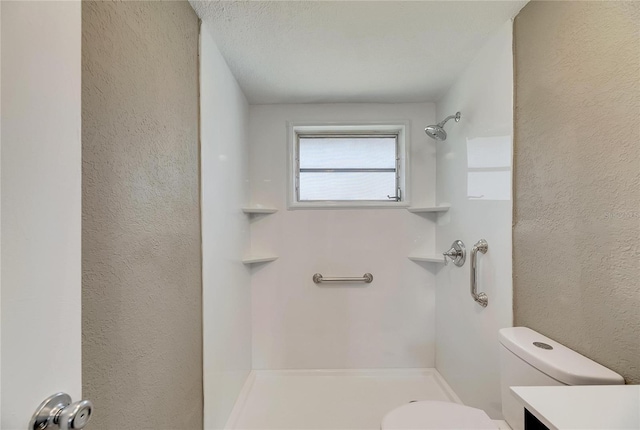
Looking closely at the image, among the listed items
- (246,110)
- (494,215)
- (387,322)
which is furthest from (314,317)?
(246,110)

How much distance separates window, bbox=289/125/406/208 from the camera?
232 cm

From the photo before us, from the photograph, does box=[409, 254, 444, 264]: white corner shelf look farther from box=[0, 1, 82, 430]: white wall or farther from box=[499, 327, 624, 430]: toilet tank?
box=[0, 1, 82, 430]: white wall

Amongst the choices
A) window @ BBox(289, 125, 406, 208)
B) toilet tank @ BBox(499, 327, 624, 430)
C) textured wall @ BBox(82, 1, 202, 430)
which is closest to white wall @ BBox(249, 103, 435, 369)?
window @ BBox(289, 125, 406, 208)

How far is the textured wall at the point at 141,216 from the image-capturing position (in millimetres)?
688

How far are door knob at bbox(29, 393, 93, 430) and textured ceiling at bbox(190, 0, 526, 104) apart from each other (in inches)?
53.9

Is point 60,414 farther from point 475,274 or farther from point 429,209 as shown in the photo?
point 429,209

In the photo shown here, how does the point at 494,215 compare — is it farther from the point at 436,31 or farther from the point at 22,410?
the point at 22,410

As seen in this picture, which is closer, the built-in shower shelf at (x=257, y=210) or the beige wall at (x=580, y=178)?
the beige wall at (x=580, y=178)

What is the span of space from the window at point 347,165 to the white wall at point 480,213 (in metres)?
0.43

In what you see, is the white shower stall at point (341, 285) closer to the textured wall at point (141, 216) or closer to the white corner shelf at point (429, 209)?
the white corner shelf at point (429, 209)

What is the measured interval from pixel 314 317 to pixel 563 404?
172cm

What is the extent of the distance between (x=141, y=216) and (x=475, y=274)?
59.6 inches

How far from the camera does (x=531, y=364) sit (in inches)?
37.1

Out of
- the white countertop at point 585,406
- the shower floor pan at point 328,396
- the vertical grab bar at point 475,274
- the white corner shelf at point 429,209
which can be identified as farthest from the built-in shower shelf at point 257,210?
the white countertop at point 585,406
